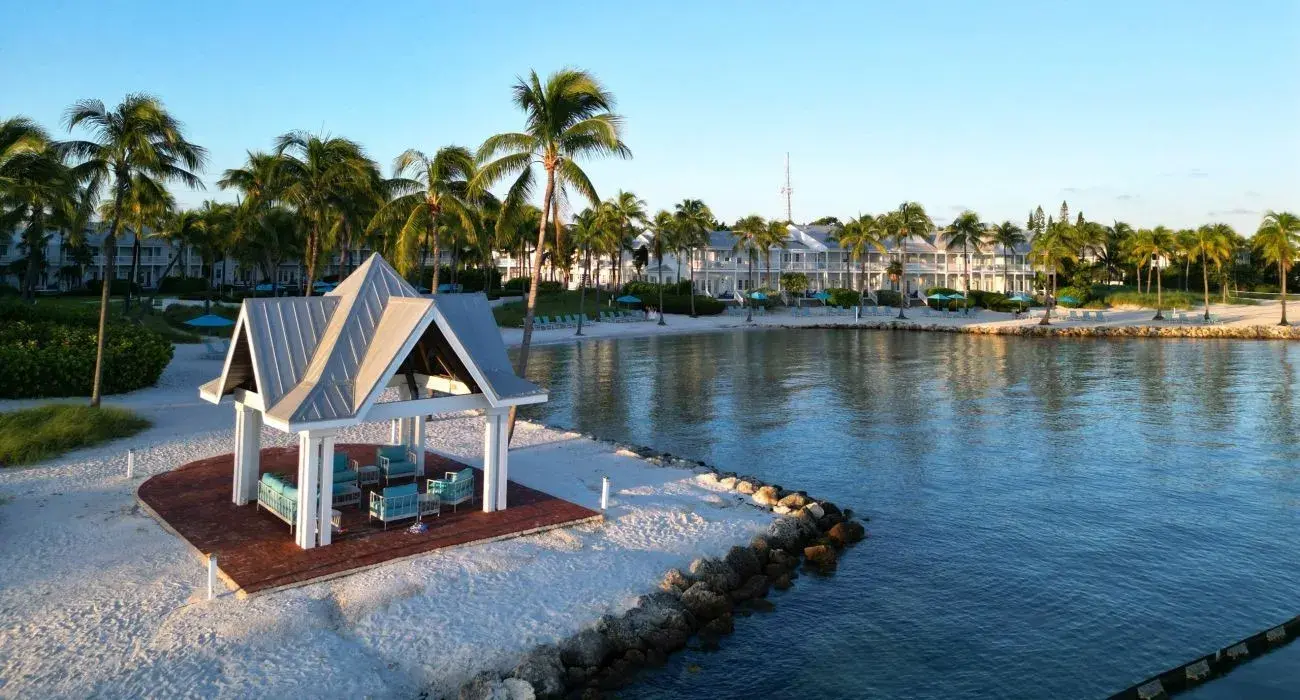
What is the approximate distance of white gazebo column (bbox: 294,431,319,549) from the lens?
14305mm

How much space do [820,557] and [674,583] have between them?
389cm

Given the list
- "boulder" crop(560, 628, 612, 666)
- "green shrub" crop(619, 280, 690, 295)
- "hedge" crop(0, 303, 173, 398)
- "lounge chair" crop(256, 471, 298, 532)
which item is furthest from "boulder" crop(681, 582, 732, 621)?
"green shrub" crop(619, 280, 690, 295)

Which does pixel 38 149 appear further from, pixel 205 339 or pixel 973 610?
pixel 973 610

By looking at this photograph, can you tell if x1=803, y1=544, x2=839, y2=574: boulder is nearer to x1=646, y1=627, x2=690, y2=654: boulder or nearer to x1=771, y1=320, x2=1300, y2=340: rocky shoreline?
x1=646, y1=627, x2=690, y2=654: boulder

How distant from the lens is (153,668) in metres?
10.9

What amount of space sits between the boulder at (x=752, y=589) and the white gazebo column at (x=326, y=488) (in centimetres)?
728

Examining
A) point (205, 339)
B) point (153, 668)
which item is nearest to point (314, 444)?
point (153, 668)

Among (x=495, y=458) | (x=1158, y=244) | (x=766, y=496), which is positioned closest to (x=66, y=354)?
(x=495, y=458)

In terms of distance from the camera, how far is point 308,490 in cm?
1438

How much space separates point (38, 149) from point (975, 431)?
112 feet

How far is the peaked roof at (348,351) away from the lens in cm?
1438

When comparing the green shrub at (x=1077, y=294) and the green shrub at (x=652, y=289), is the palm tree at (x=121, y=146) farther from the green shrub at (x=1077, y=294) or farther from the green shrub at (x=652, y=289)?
the green shrub at (x=1077, y=294)

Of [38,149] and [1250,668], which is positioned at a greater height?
[38,149]

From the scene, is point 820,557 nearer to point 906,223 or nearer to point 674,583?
point 674,583
